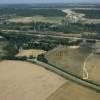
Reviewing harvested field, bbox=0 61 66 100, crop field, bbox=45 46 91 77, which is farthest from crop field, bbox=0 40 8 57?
harvested field, bbox=0 61 66 100

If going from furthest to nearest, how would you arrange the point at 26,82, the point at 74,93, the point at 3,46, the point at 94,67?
the point at 3,46 < the point at 94,67 < the point at 26,82 < the point at 74,93

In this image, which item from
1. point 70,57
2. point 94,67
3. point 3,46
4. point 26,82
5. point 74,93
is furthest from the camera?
point 3,46

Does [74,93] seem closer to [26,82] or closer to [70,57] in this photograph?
[26,82]

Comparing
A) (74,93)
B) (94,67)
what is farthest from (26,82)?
(94,67)

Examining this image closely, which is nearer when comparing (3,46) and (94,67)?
(94,67)

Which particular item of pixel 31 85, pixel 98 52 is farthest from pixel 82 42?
pixel 31 85

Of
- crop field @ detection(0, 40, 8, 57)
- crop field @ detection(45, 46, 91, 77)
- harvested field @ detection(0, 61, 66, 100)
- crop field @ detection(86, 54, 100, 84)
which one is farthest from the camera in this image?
→ crop field @ detection(0, 40, 8, 57)

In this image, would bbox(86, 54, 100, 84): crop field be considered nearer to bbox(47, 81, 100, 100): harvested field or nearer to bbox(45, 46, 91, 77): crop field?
bbox(45, 46, 91, 77): crop field
